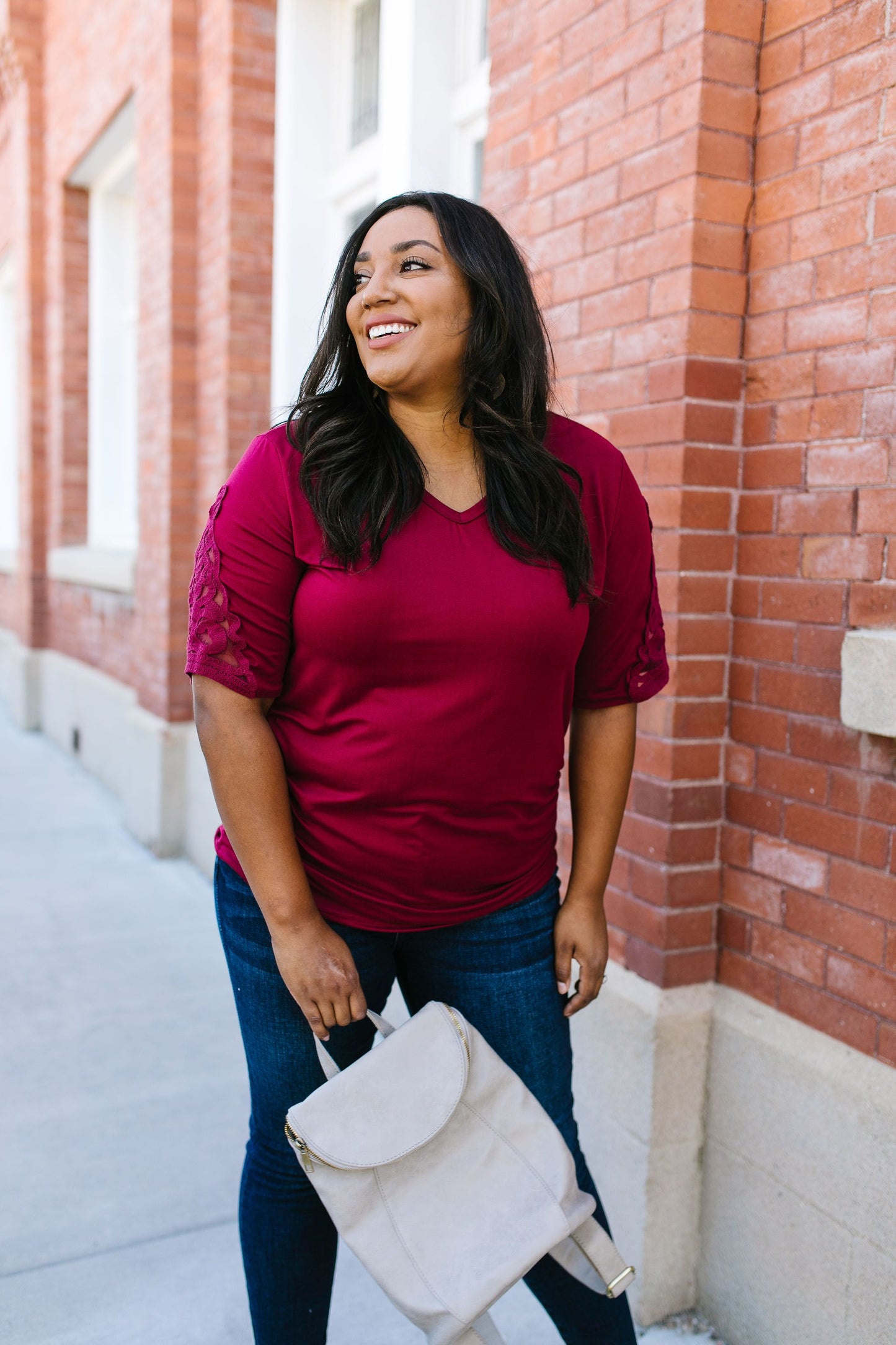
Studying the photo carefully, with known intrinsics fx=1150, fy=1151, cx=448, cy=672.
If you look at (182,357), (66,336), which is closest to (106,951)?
(182,357)

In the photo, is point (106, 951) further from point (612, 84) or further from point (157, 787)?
point (612, 84)

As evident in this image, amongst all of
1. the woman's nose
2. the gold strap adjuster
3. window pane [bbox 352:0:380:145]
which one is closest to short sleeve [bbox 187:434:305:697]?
the woman's nose

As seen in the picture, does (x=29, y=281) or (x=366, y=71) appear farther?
(x=29, y=281)

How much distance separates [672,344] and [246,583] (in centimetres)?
114

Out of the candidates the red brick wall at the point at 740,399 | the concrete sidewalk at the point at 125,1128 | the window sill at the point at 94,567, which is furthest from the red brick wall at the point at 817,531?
the window sill at the point at 94,567

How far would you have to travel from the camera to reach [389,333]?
173 centimetres

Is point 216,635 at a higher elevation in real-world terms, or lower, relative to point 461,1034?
higher

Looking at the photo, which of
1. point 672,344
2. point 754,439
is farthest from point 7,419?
point 754,439

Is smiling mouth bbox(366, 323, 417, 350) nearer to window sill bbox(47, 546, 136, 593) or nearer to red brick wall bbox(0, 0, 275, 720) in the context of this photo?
red brick wall bbox(0, 0, 275, 720)

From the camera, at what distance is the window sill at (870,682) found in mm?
1928

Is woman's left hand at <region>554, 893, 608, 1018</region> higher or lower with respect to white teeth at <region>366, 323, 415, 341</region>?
lower

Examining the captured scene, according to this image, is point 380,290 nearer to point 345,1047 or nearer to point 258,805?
point 258,805

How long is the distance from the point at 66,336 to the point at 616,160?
20.7 feet

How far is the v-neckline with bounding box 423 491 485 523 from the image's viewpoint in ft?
5.45
